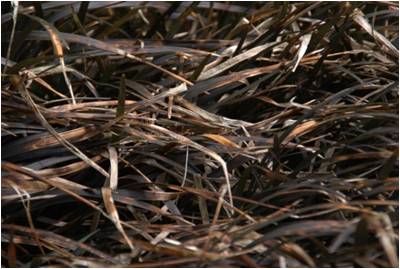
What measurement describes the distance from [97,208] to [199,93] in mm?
436

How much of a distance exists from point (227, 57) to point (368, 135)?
1.53 feet

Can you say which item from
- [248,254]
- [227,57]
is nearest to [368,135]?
[248,254]

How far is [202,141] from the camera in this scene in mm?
1599

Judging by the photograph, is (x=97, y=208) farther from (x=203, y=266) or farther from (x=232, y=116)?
(x=232, y=116)

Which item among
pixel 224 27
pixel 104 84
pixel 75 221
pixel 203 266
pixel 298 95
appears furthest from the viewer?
pixel 224 27

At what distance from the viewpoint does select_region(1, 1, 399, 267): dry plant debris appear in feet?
4.38

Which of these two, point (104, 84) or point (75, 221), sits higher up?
point (104, 84)

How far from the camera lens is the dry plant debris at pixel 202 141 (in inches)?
52.5

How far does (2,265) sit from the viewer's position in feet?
4.64

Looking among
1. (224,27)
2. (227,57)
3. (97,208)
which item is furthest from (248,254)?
(224,27)

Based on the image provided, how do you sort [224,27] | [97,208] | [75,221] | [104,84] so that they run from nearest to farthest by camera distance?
[97,208] < [75,221] < [104,84] < [224,27]

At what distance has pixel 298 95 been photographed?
185cm

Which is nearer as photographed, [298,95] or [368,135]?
[368,135]

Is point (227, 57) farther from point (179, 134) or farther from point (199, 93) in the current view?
point (179, 134)
